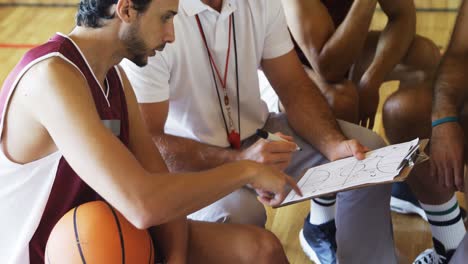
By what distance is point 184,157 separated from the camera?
1.89 m

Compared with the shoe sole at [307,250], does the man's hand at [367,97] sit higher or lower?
higher

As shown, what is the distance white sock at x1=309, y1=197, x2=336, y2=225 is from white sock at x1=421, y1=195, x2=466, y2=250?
0.30 metres

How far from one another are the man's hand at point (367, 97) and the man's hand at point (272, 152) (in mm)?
615

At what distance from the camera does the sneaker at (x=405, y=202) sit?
2414 millimetres

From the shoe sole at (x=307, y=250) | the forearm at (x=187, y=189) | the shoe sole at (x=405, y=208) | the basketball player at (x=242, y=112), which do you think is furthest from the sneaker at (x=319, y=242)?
the forearm at (x=187, y=189)

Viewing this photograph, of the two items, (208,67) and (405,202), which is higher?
(208,67)

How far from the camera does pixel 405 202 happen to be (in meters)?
2.43

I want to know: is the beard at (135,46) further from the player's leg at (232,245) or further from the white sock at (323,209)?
the white sock at (323,209)

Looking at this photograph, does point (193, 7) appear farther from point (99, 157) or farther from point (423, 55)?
point (423, 55)

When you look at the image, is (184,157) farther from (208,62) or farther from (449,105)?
(449,105)

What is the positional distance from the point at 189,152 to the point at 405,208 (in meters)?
0.92

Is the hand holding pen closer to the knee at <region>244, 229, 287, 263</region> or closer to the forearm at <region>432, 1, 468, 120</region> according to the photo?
the knee at <region>244, 229, 287, 263</region>

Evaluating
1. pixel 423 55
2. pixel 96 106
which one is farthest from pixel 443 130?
pixel 96 106

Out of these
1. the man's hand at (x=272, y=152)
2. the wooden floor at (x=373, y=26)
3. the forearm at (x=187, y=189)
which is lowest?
the wooden floor at (x=373, y=26)
